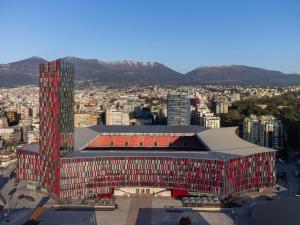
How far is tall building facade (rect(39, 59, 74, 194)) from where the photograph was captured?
1329 inches

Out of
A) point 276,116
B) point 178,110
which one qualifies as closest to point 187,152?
point 178,110

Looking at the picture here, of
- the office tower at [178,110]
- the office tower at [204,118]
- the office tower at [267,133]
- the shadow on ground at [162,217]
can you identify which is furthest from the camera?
the office tower at [204,118]

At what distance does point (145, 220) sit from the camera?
29.3 m

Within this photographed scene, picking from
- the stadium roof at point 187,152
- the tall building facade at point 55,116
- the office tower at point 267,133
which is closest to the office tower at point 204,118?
the office tower at point 267,133

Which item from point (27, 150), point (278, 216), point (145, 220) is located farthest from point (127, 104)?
point (278, 216)

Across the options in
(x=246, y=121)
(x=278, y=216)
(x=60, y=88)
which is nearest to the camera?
(x=278, y=216)

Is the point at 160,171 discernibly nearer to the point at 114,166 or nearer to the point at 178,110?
the point at 114,166

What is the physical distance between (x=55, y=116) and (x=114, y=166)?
5.97 metres

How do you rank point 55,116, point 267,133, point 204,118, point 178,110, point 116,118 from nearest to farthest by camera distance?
point 55,116, point 267,133, point 178,110, point 204,118, point 116,118

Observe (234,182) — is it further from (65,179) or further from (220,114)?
(220,114)

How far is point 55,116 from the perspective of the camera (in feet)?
112

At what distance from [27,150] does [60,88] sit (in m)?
7.15

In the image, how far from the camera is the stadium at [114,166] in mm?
33719

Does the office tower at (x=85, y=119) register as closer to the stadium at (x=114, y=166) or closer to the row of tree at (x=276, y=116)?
the row of tree at (x=276, y=116)
